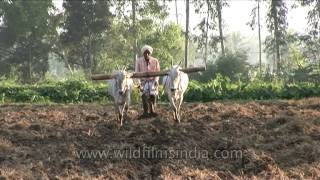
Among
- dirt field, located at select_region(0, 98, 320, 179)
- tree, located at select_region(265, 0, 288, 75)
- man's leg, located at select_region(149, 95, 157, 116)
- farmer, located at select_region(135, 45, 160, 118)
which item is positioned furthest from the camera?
tree, located at select_region(265, 0, 288, 75)

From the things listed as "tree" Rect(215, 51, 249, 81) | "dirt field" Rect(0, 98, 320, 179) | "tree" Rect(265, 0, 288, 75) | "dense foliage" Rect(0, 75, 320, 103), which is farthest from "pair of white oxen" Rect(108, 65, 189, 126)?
"tree" Rect(265, 0, 288, 75)

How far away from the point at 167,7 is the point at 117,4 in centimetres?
358

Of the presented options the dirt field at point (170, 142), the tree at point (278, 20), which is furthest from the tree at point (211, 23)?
the dirt field at point (170, 142)

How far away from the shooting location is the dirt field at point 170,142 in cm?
746

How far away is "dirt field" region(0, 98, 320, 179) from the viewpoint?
7.46 m

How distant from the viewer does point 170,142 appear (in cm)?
902

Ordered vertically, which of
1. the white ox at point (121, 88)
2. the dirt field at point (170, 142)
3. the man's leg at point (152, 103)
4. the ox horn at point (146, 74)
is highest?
the ox horn at point (146, 74)

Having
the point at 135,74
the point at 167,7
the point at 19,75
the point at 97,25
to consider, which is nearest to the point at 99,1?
the point at 97,25

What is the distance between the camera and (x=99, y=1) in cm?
3375

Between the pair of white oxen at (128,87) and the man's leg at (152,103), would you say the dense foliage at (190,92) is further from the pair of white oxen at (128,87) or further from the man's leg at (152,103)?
the pair of white oxen at (128,87)

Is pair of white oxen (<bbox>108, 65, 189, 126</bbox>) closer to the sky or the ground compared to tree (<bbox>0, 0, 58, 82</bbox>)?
closer to the ground

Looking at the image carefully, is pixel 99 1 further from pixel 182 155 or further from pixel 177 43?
pixel 182 155

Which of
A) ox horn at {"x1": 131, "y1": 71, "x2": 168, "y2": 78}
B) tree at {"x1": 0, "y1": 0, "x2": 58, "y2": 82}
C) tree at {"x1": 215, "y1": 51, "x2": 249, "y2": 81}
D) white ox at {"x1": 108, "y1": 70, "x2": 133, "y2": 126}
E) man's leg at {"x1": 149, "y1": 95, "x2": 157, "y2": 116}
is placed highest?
tree at {"x1": 0, "y1": 0, "x2": 58, "y2": 82}

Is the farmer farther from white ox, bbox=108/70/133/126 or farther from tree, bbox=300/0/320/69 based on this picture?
tree, bbox=300/0/320/69
